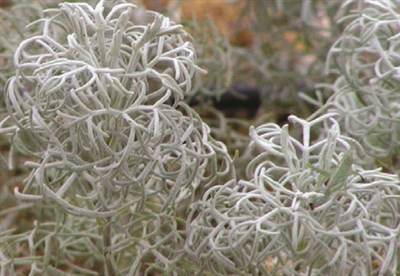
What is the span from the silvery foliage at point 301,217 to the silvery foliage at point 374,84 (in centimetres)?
13

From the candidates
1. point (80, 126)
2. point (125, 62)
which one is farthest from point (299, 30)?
point (80, 126)

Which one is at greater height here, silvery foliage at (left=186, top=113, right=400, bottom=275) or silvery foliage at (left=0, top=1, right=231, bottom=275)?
silvery foliage at (left=0, top=1, right=231, bottom=275)

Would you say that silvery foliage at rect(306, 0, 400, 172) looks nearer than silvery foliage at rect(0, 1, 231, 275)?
No

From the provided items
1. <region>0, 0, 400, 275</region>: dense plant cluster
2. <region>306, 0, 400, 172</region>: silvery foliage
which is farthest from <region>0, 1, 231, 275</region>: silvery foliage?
<region>306, 0, 400, 172</region>: silvery foliage

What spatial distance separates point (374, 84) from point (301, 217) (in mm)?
290

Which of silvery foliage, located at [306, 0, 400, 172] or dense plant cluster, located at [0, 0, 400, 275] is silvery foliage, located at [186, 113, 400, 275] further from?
silvery foliage, located at [306, 0, 400, 172]

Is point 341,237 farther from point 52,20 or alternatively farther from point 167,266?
point 52,20

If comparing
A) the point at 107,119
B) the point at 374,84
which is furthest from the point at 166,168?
the point at 374,84

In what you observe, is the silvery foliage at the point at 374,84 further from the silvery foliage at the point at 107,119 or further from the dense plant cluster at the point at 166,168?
the silvery foliage at the point at 107,119

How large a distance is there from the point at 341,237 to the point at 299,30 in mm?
734

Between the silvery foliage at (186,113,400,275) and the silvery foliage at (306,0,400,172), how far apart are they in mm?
132

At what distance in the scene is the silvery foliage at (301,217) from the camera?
2.48 ft

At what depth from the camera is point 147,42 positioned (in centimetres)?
78

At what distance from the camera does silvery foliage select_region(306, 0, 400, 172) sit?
3.08ft
